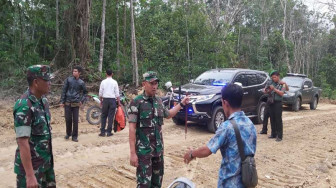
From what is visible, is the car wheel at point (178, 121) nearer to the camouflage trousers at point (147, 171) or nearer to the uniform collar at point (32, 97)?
the camouflage trousers at point (147, 171)

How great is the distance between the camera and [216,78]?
30.4 feet

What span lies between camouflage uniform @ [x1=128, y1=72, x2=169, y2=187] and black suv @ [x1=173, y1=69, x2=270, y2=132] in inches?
142

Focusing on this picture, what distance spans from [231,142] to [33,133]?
6.09 ft

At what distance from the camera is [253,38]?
98.3ft

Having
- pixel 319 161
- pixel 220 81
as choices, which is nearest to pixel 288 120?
pixel 220 81

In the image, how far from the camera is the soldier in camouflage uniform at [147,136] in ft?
11.2

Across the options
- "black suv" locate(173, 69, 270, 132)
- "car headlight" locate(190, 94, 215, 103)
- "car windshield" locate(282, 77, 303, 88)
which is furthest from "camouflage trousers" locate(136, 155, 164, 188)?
"car windshield" locate(282, 77, 303, 88)

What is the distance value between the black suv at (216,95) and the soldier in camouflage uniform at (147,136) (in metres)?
3.61

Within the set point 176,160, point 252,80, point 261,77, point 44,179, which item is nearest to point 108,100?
point 176,160

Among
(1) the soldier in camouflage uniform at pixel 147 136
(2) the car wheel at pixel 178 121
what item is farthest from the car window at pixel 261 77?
(1) the soldier in camouflage uniform at pixel 147 136

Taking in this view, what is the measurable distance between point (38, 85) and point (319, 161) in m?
6.04

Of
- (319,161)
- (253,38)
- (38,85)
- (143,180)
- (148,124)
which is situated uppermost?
(253,38)

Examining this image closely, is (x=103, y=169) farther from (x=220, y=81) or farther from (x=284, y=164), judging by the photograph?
(x=220, y=81)

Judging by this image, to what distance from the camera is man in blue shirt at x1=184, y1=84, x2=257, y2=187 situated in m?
2.58
